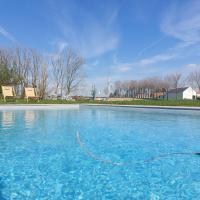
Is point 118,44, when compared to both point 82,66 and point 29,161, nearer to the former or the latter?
point 82,66

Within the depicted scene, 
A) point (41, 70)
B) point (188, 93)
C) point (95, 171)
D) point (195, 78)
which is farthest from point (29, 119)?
point (195, 78)

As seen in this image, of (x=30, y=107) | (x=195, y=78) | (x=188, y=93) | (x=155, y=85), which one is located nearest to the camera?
(x=30, y=107)

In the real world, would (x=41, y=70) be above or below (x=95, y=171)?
above

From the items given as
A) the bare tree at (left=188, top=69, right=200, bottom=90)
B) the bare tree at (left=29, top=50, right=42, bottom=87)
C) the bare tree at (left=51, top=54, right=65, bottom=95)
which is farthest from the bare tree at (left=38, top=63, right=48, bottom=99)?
the bare tree at (left=188, top=69, right=200, bottom=90)

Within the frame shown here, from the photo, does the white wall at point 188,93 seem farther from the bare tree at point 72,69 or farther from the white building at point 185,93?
the bare tree at point 72,69

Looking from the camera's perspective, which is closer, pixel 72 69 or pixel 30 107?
pixel 30 107

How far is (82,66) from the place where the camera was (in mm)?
34344

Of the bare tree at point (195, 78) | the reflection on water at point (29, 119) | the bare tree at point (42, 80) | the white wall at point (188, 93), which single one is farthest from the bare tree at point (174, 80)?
the reflection on water at point (29, 119)

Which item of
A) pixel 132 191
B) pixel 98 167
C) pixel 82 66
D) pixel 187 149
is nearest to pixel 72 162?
pixel 98 167

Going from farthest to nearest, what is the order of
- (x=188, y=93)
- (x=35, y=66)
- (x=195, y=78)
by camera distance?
1. (x=195, y=78)
2. (x=188, y=93)
3. (x=35, y=66)

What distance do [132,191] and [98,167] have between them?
1.01 metres

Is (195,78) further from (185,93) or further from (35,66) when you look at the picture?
(35,66)

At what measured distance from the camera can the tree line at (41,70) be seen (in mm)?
26359

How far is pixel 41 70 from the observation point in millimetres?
29688
